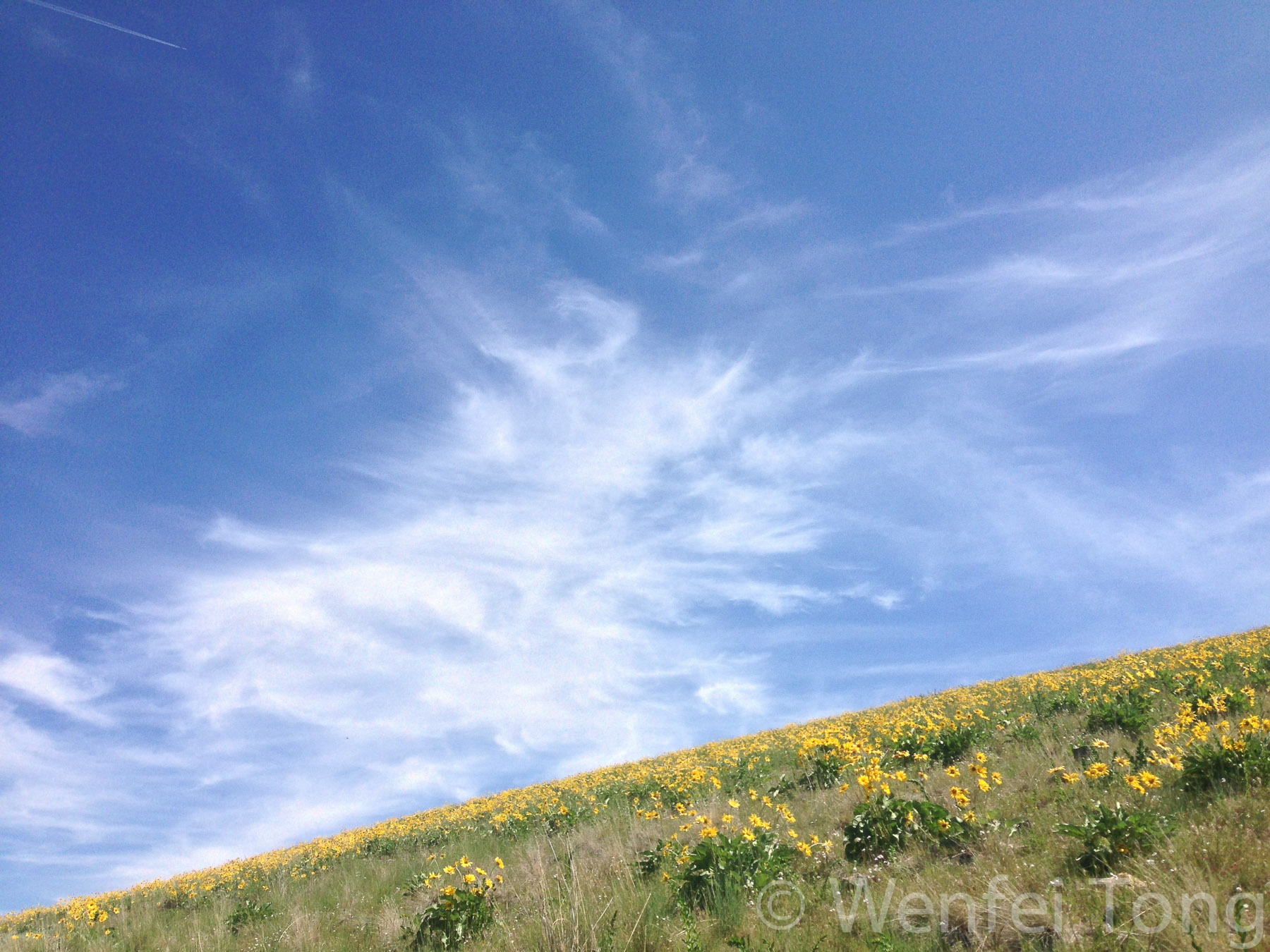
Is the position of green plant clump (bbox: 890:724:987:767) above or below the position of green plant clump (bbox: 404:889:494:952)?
above

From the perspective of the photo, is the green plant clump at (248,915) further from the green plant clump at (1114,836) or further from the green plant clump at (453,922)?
the green plant clump at (1114,836)

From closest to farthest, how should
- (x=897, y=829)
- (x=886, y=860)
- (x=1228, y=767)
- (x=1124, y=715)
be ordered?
(x=1228, y=767) < (x=886, y=860) < (x=897, y=829) < (x=1124, y=715)

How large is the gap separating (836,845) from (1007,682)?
1516cm

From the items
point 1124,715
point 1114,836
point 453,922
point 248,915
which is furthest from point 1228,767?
point 248,915

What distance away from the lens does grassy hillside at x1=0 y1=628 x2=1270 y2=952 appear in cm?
530

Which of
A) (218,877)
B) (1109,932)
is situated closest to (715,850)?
(1109,932)

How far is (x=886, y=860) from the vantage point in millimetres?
7051

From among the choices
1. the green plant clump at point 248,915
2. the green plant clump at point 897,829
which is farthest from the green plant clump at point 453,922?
the green plant clump at point 248,915

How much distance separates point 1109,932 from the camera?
4.75 m

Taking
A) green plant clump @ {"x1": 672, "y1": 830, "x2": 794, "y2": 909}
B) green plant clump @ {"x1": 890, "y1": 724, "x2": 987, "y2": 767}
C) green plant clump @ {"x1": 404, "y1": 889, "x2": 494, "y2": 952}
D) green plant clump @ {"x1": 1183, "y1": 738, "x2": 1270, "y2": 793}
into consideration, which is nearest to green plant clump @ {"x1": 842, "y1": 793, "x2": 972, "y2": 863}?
green plant clump @ {"x1": 672, "y1": 830, "x2": 794, "y2": 909}

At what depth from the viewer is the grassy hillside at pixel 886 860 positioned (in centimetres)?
530

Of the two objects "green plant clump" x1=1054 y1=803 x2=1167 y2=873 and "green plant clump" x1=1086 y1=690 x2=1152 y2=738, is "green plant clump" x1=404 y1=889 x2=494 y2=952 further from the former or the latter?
"green plant clump" x1=1086 y1=690 x2=1152 y2=738

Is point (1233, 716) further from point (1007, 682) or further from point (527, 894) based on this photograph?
point (1007, 682)

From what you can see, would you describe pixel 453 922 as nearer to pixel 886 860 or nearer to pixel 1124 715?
pixel 886 860
